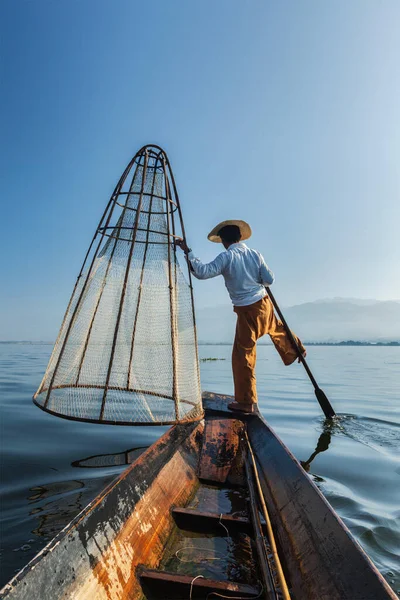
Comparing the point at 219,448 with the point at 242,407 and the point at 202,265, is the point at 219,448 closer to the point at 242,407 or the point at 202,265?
the point at 242,407

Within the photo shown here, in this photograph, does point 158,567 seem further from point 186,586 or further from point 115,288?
point 115,288

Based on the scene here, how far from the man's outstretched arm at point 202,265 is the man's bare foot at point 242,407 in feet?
5.42

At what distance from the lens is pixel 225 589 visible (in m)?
1.56

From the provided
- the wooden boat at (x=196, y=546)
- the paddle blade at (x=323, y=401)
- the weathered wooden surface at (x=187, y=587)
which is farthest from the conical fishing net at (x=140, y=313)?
the paddle blade at (x=323, y=401)

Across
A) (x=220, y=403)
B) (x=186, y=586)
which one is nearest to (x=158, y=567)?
(x=186, y=586)

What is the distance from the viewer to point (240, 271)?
4.49 m

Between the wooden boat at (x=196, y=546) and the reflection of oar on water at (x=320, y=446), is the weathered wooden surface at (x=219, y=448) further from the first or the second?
the reflection of oar on water at (x=320, y=446)

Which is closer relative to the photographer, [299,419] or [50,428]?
[50,428]

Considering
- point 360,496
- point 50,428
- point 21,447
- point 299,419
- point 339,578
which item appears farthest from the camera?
point 299,419

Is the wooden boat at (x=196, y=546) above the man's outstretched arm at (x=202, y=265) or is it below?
below

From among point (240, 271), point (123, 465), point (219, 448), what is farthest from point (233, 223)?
point (123, 465)

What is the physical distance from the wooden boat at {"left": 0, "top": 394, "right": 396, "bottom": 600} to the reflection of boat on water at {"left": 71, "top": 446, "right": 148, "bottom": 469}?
169 cm

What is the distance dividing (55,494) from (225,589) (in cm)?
233

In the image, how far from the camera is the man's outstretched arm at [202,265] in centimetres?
429
